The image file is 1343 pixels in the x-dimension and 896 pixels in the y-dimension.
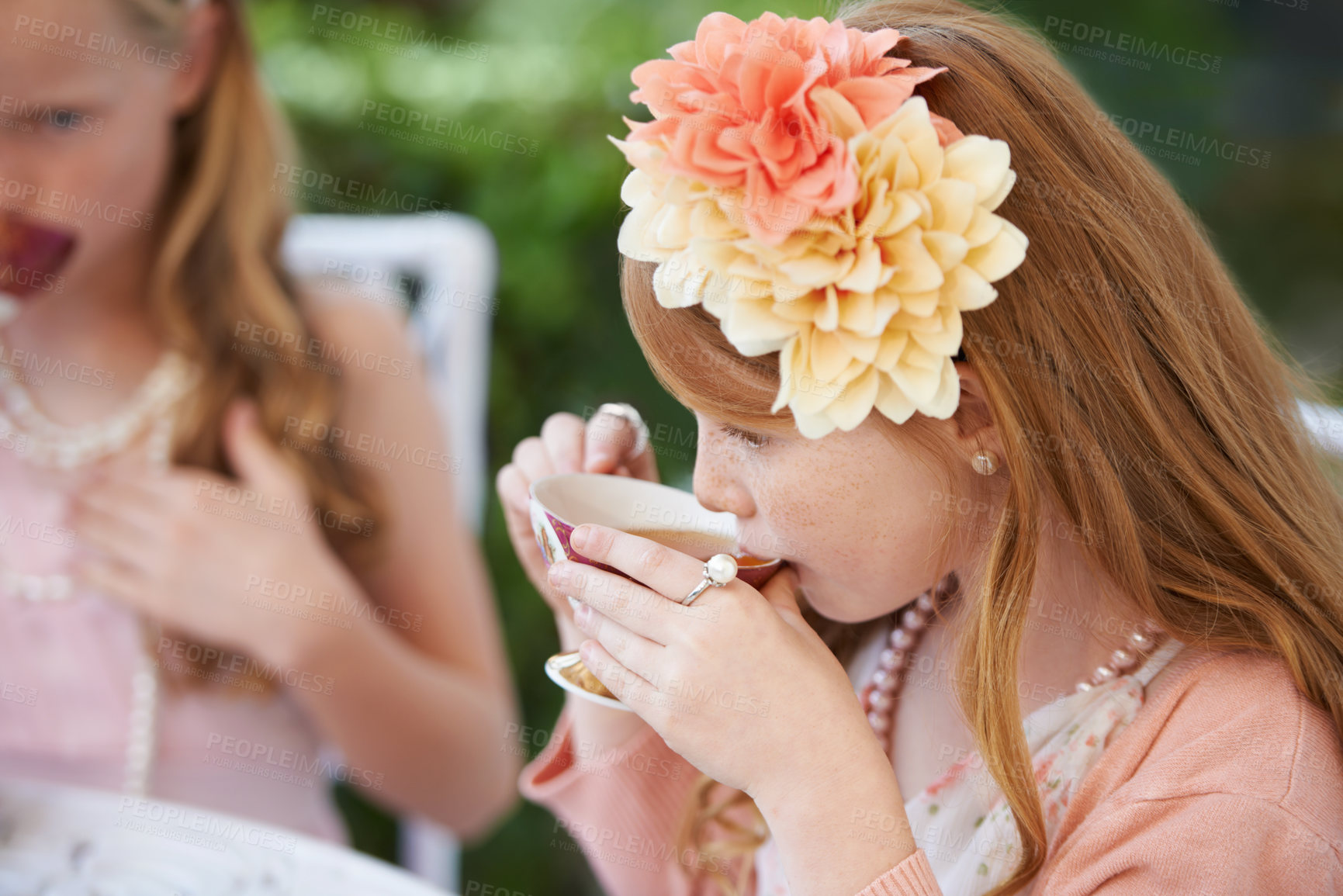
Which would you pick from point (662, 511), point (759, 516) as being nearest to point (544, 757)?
point (662, 511)

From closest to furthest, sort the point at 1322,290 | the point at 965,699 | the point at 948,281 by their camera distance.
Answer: the point at 948,281 < the point at 965,699 < the point at 1322,290

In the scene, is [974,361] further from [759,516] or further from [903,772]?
[903,772]

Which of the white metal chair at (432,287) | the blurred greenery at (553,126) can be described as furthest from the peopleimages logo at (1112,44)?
the white metal chair at (432,287)

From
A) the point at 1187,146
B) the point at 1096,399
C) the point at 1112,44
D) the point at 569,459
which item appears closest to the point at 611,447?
the point at 569,459

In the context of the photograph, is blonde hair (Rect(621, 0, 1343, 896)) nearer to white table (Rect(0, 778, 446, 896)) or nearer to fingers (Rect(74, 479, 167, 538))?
white table (Rect(0, 778, 446, 896))

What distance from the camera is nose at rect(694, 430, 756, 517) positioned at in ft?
2.62

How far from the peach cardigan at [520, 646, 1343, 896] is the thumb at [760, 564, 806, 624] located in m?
0.21

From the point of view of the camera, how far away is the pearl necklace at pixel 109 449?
141 centimetres

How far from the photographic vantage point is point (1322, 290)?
7.88ft

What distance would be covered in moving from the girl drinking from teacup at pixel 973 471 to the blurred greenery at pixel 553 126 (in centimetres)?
119

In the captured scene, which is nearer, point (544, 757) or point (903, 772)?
point (903, 772)

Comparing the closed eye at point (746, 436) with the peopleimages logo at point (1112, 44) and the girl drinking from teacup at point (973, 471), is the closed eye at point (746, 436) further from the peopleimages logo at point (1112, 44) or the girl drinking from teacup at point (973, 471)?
the peopleimages logo at point (1112, 44)

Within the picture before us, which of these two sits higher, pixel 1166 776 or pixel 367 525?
pixel 1166 776

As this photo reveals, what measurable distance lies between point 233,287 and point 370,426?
0.96 feet
